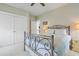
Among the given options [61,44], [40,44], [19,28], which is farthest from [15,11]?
[61,44]

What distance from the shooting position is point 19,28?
168 centimetres

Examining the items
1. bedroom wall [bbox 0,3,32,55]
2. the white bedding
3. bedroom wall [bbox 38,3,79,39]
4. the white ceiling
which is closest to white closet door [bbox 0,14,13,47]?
bedroom wall [bbox 0,3,32,55]

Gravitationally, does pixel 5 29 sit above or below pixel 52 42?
above

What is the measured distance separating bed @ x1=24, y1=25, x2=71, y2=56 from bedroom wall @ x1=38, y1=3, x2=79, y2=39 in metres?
0.07

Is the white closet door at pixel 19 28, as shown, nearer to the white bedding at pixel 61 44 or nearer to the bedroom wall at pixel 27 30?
the bedroom wall at pixel 27 30

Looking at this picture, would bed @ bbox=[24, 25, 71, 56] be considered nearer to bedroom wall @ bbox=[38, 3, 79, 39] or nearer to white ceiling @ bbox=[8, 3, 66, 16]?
bedroom wall @ bbox=[38, 3, 79, 39]

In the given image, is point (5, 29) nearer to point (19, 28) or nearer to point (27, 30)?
point (19, 28)

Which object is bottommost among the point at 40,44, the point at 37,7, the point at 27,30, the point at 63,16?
the point at 40,44

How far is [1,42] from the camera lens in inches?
62.4

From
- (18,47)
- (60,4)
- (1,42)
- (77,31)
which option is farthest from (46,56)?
(60,4)

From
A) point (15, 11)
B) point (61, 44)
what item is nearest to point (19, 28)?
point (15, 11)

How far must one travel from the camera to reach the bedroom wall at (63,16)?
1.60 metres

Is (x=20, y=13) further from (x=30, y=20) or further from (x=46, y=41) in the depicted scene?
(x=46, y=41)

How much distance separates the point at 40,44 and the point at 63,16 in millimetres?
534
